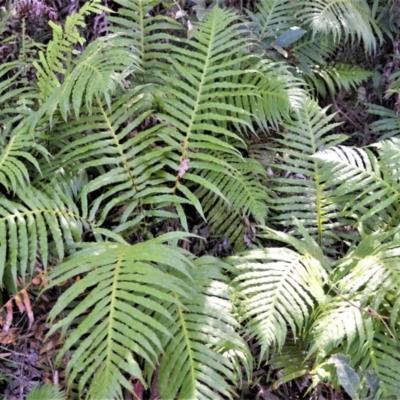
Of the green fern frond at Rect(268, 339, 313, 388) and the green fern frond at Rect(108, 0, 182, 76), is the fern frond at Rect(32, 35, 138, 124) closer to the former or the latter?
the green fern frond at Rect(108, 0, 182, 76)

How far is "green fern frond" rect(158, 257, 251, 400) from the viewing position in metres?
1.63

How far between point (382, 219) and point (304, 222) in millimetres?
373

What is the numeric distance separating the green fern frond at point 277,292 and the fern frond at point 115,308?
261mm

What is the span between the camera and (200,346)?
5.54 ft

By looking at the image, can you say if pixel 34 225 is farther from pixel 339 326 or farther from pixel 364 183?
pixel 364 183

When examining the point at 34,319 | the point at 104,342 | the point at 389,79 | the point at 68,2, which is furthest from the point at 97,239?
the point at 389,79

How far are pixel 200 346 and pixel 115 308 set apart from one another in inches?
13.1

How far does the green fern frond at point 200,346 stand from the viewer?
5.34ft

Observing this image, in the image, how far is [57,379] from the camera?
5.89ft

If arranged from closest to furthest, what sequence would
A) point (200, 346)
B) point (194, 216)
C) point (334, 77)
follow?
point (200, 346) → point (194, 216) → point (334, 77)

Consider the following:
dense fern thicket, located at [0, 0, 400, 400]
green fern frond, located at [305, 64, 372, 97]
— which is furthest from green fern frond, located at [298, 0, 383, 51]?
green fern frond, located at [305, 64, 372, 97]

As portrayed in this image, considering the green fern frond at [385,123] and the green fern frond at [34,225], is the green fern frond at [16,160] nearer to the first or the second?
the green fern frond at [34,225]

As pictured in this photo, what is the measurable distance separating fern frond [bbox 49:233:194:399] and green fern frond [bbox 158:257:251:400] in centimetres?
5

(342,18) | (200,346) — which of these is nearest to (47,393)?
(200,346)
